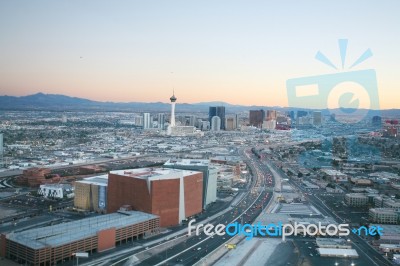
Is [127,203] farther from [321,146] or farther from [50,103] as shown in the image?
[50,103]

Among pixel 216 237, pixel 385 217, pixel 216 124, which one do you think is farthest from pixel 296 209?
pixel 216 124

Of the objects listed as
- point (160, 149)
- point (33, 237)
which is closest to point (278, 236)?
point (33, 237)

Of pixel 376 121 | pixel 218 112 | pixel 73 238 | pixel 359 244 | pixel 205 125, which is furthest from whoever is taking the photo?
pixel 218 112

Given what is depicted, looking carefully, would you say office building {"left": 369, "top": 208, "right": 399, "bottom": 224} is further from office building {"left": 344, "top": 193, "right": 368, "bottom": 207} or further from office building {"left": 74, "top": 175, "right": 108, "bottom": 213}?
office building {"left": 74, "top": 175, "right": 108, "bottom": 213}

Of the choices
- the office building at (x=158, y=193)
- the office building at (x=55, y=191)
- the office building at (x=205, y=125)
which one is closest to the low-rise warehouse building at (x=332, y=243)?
the office building at (x=158, y=193)

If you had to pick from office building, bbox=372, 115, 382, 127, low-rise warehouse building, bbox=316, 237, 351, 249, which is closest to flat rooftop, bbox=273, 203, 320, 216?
low-rise warehouse building, bbox=316, 237, 351, 249

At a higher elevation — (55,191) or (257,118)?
(257,118)

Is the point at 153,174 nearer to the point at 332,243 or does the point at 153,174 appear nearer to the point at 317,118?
the point at 332,243
